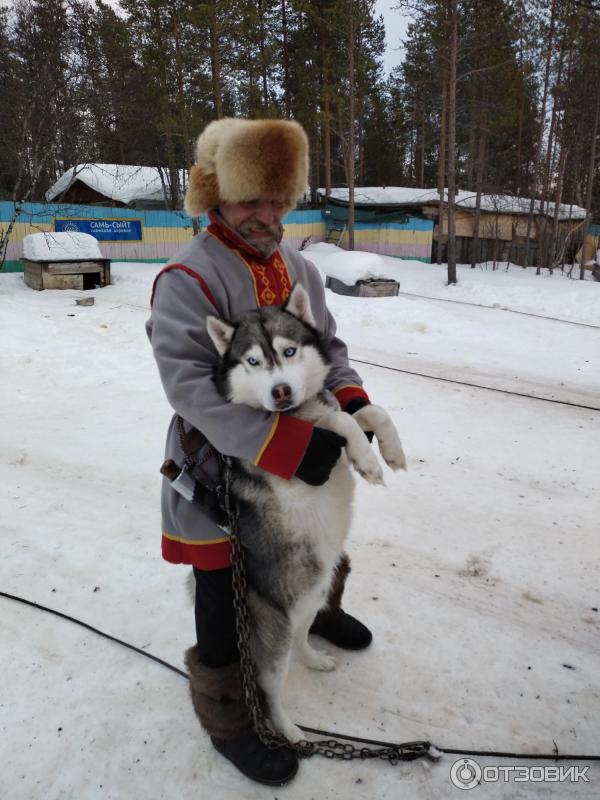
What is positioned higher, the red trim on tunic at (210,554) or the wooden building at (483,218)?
the wooden building at (483,218)

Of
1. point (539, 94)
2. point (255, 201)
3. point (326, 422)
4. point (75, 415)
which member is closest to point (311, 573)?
point (326, 422)

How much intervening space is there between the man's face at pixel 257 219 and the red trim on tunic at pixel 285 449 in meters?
0.73

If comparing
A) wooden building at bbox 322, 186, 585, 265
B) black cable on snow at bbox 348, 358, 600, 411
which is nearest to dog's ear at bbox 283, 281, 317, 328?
black cable on snow at bbox 348, 358, 600, 411

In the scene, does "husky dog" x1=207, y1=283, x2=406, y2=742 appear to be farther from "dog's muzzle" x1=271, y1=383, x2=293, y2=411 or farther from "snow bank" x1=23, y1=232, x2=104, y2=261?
"snow bank" x1=23, y1=232, x2=104, y2=261

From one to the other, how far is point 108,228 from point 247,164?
17613 millimetres

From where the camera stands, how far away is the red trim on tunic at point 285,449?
1.67 m

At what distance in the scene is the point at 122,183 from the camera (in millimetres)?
23891

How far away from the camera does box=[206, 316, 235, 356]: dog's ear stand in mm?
1727

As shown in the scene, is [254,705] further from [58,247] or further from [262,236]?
[58,247]

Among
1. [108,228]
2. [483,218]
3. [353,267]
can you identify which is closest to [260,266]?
[353,267]

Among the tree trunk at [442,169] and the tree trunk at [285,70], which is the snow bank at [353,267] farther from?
the tree trunk at [285,70]

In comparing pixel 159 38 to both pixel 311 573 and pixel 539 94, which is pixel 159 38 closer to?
pixel 539 94

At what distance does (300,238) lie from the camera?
74.9 feet

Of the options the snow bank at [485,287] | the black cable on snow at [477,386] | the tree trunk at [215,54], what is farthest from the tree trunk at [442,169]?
the black cable on snow at [477,386]
